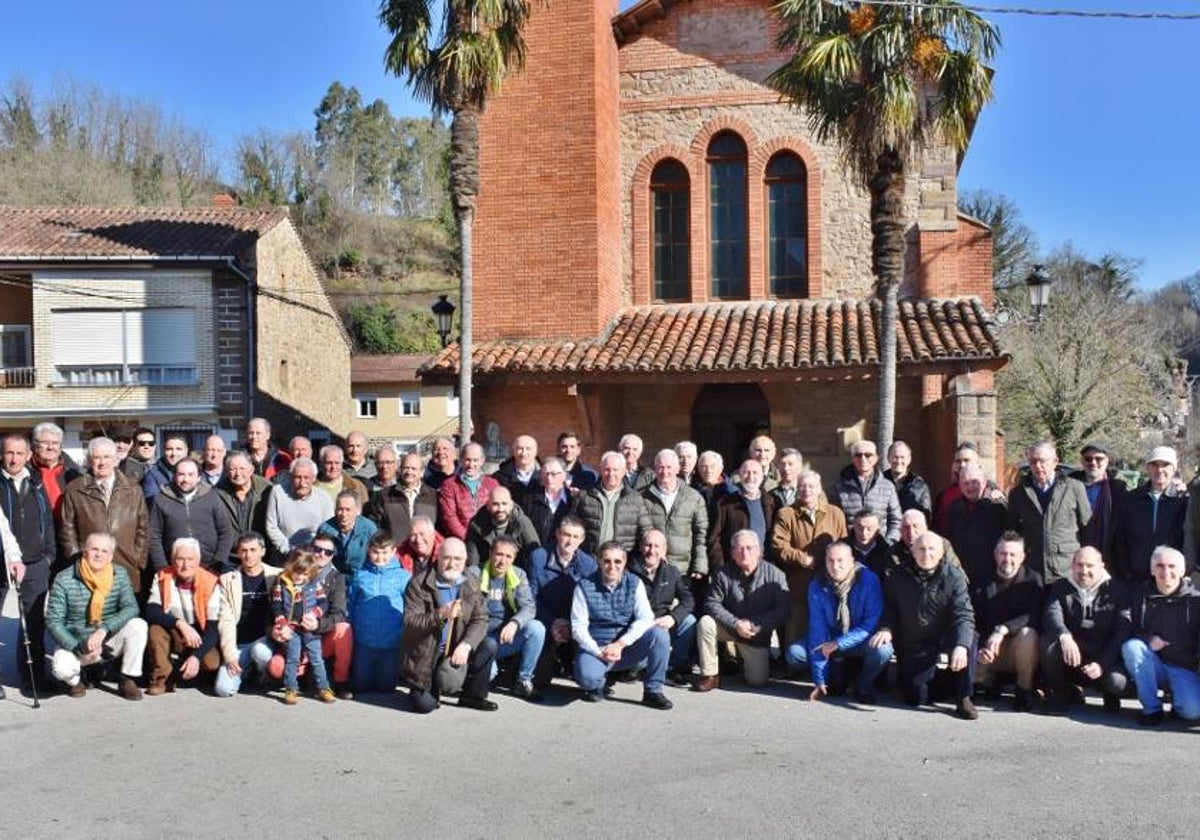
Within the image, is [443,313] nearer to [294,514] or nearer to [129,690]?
[294,514]

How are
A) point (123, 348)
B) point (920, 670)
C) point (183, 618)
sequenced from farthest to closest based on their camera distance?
point (123, 348), point (183, 618), point (920, 670)

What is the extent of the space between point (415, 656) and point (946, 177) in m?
11.0

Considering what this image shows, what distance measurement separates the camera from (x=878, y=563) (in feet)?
26.9

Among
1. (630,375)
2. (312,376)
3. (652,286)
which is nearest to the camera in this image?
(630,375)

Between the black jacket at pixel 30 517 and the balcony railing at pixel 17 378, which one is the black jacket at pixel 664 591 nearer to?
the black jacket at pixel 30 517

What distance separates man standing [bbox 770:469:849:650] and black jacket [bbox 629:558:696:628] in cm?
86

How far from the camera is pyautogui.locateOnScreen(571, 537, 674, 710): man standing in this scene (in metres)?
7.88

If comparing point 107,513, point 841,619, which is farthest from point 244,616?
point 841,619

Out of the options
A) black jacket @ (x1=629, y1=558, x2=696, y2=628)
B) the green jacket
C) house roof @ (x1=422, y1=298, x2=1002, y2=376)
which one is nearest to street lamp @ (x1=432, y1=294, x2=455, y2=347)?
house roof @ (x1=422, y1=298, x2=1002, y2=376)

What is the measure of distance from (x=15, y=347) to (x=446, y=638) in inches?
912

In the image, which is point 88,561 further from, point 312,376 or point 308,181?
point 308,181

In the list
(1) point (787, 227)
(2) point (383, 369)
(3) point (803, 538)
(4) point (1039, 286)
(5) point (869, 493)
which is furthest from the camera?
(2) point (383, 369)

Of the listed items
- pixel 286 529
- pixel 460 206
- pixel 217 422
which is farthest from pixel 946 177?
pixel 217 422

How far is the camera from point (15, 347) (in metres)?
26.7
